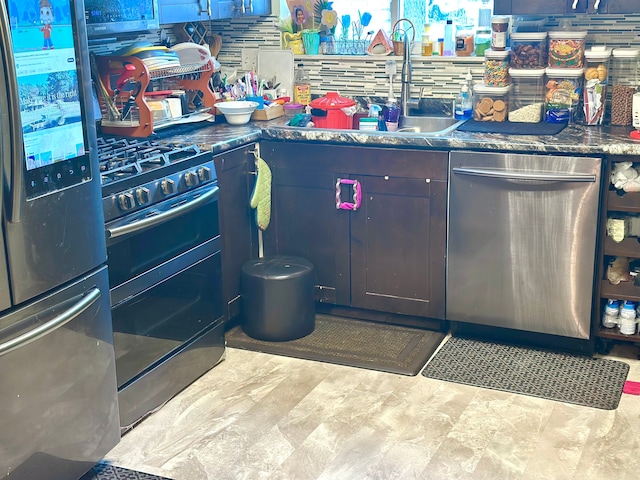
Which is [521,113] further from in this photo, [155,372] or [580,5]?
[155,372]

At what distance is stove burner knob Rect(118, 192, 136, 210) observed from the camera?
2.90 metres

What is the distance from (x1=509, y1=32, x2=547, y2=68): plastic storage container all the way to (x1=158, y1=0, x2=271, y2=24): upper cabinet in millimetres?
1316

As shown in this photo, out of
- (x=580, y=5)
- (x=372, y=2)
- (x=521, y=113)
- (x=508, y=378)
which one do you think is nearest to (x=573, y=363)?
(x=508, y=378)

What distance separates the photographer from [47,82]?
7.82 ft

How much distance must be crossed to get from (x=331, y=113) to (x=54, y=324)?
6.84 feet

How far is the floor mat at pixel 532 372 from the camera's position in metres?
3.36

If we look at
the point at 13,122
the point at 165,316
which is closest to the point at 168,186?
the point at 165,316

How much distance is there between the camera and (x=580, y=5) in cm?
366

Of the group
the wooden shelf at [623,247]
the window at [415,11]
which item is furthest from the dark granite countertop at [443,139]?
the window at [415,11]

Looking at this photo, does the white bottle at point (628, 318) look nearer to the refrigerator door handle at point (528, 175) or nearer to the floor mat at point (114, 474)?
the refrigerator door handle at point (528, 175)

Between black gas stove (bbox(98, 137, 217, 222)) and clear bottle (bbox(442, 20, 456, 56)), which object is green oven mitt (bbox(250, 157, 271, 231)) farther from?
clear bottle (bbox(442, 20, 456, 56))

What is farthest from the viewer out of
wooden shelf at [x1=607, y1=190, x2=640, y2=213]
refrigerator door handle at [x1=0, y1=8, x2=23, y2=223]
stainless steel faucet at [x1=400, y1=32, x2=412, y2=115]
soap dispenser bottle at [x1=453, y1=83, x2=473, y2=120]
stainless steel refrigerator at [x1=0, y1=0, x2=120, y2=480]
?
stainless steel faucet at [x1=400, y1=32, x2=412, y2=115]

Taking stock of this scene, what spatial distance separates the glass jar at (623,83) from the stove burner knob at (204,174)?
1.78 m

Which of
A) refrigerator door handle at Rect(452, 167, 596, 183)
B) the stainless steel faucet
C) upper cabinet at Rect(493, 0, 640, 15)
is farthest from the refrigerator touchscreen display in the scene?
the stainless steel faucet
